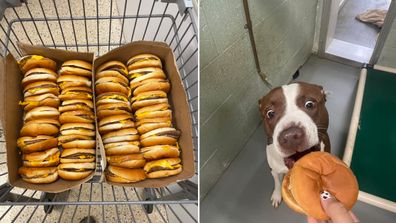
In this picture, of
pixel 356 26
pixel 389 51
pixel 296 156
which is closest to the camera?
pixel 296 156

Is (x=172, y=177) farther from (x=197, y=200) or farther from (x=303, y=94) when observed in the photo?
(x=303, y=94)

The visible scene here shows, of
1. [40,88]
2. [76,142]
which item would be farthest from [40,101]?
[76,142]

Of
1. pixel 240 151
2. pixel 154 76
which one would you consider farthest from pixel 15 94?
pixel 240 151

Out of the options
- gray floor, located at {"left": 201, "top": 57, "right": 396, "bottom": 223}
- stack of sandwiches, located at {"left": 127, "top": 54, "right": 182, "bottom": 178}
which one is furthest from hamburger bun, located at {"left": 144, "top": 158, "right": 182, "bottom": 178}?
gray floor, located at {"left": 201, "top": 57, "right": 396, "bottom": 223}

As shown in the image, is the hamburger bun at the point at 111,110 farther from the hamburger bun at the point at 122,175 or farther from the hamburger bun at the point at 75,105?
the hamburger bun at the point at 122,175

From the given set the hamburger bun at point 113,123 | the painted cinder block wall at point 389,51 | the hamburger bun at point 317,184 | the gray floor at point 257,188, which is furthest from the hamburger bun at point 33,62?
the painted cinder block wall at point 389,51

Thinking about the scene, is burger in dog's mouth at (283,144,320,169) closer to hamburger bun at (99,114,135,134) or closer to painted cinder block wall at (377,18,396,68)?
hamburger bun at (99,114,135,134)

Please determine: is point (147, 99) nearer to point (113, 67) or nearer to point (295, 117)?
point (113, 67)
